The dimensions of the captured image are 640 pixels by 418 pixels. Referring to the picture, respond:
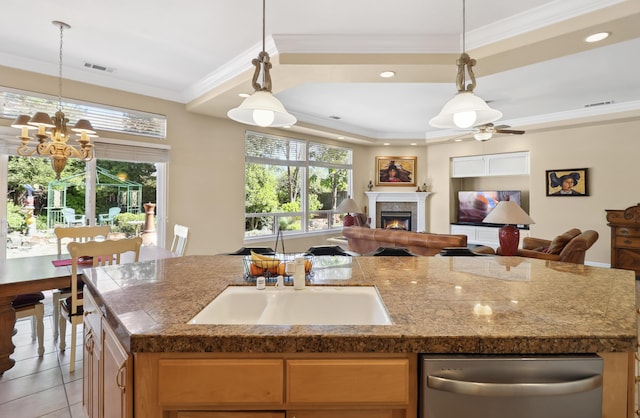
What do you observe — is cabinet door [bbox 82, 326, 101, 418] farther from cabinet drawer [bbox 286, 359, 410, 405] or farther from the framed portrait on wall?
the framed portrait on wall

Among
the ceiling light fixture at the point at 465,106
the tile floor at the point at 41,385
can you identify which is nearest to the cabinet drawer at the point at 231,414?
the tile floor at the point at 41,385

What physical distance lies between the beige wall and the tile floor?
2.24 meters

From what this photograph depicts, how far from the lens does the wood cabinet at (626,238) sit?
475 cm

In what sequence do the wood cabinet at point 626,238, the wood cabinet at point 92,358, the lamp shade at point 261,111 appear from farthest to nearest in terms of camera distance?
1. the wood cabinet at point 626,238
2. the lamp shade at point 261,111
3. the wood cabinet at point 92,358

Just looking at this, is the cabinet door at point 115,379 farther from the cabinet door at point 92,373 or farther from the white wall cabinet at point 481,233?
the white wall cabinet at point 481,233

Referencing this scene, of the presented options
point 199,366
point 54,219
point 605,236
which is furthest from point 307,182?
point 199,366

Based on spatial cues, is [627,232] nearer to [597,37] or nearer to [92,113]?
[597,37]

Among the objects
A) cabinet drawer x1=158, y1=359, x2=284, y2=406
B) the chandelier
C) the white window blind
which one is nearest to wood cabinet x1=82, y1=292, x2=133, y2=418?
cabinet drawer x1=158, y1=359, x2=284, y2=406

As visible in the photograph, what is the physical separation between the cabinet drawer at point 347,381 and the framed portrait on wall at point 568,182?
664cm

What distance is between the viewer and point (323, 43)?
3041 mm

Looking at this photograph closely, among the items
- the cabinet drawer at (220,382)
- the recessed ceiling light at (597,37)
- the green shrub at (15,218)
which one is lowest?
the cabinet drawer at (220,382)

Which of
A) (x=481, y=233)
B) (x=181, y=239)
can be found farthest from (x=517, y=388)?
(x=481, y=233)

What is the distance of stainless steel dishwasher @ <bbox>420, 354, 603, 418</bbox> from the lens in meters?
0.95

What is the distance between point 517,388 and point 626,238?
5.65m
